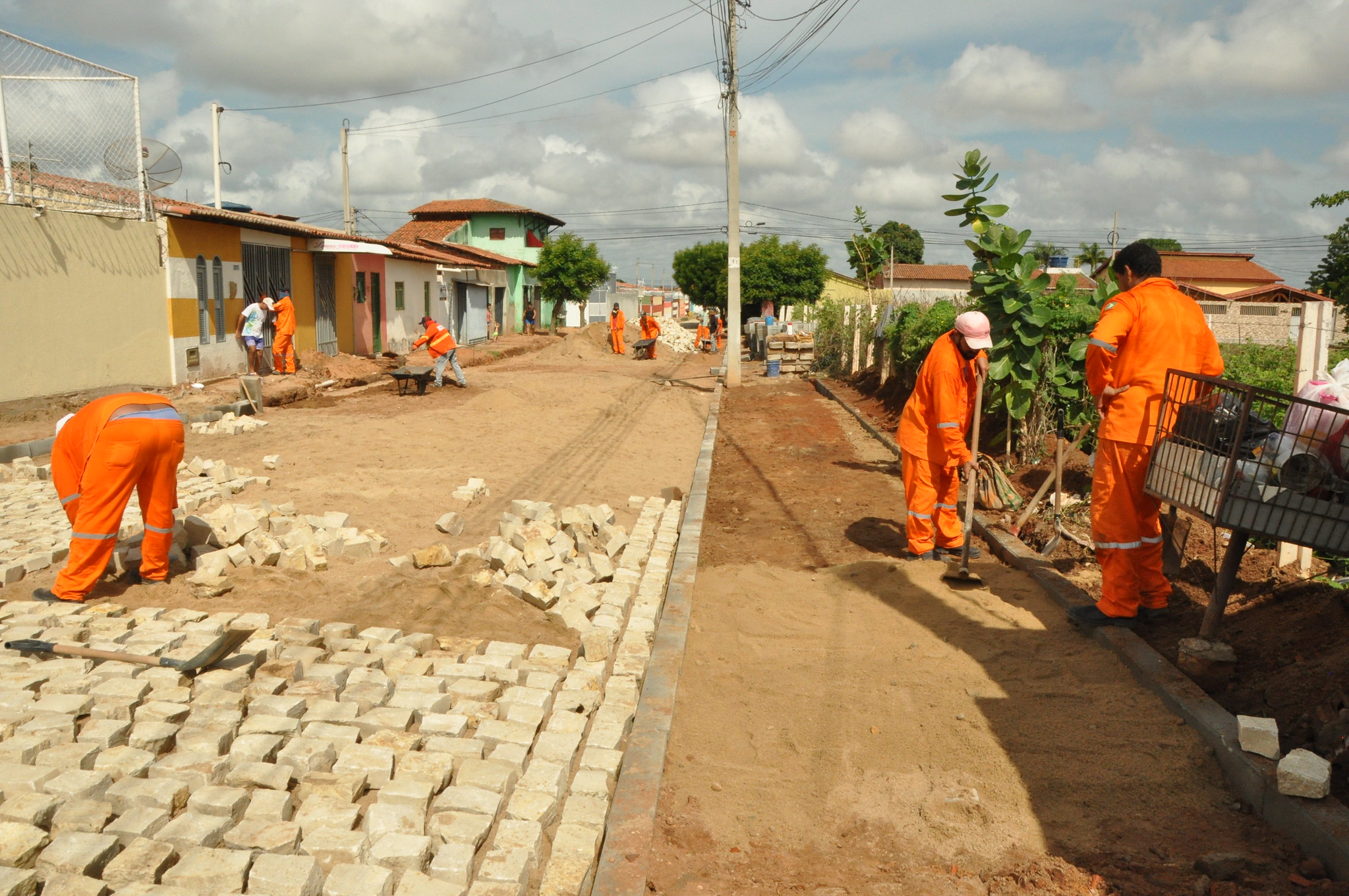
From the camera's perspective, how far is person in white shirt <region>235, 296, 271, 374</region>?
→ 1748cm

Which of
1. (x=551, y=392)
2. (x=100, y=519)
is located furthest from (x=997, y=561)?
(x=551, y=392)

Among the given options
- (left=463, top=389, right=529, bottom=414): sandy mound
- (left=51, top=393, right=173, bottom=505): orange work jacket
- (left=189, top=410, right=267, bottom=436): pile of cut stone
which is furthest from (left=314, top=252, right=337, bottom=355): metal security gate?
(left=51, top=393, right=173, bottom=505): orange work jacket

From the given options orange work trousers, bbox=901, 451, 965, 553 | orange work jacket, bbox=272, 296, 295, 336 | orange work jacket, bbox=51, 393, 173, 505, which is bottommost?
orange work trousers, bbox=901, 451, 965, 553

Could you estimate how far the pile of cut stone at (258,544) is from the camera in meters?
5.84

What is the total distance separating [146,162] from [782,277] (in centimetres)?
4348

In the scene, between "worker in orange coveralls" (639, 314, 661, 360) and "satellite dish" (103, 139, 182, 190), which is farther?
"worker in orange coveralls" (639, 314, 661, 360)

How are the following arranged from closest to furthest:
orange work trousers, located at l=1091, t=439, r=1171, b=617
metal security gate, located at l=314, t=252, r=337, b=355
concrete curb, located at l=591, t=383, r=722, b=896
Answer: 1. concrete curb, located at l=591, t=383, r=722, b=896
2. orange work trousers, located at l=1091, t=439, r=1171, b=617
3. metal security gate, located at l=314, t=252, r=337, b=355

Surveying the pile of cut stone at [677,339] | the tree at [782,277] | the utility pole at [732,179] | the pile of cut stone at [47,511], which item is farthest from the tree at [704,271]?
the pile of cut stone at [47,511]

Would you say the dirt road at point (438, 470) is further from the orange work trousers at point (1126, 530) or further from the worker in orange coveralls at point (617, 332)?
the worker in orange coveralls at point (617, 332)

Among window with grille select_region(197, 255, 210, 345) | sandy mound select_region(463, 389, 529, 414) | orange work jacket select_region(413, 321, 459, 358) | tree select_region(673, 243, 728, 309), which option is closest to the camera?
sandy mound select_region(463, 389, 529, 414)

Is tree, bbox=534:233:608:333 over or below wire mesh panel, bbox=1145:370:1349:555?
over

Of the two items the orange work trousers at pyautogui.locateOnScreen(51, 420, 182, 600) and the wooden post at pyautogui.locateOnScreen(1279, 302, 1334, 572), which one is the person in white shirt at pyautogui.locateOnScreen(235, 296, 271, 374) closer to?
the orange work trousers at pyautogui.locateOnScreen(51, 420, 182, 600)

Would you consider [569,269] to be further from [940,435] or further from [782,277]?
[940,435]

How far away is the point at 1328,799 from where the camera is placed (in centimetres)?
313
